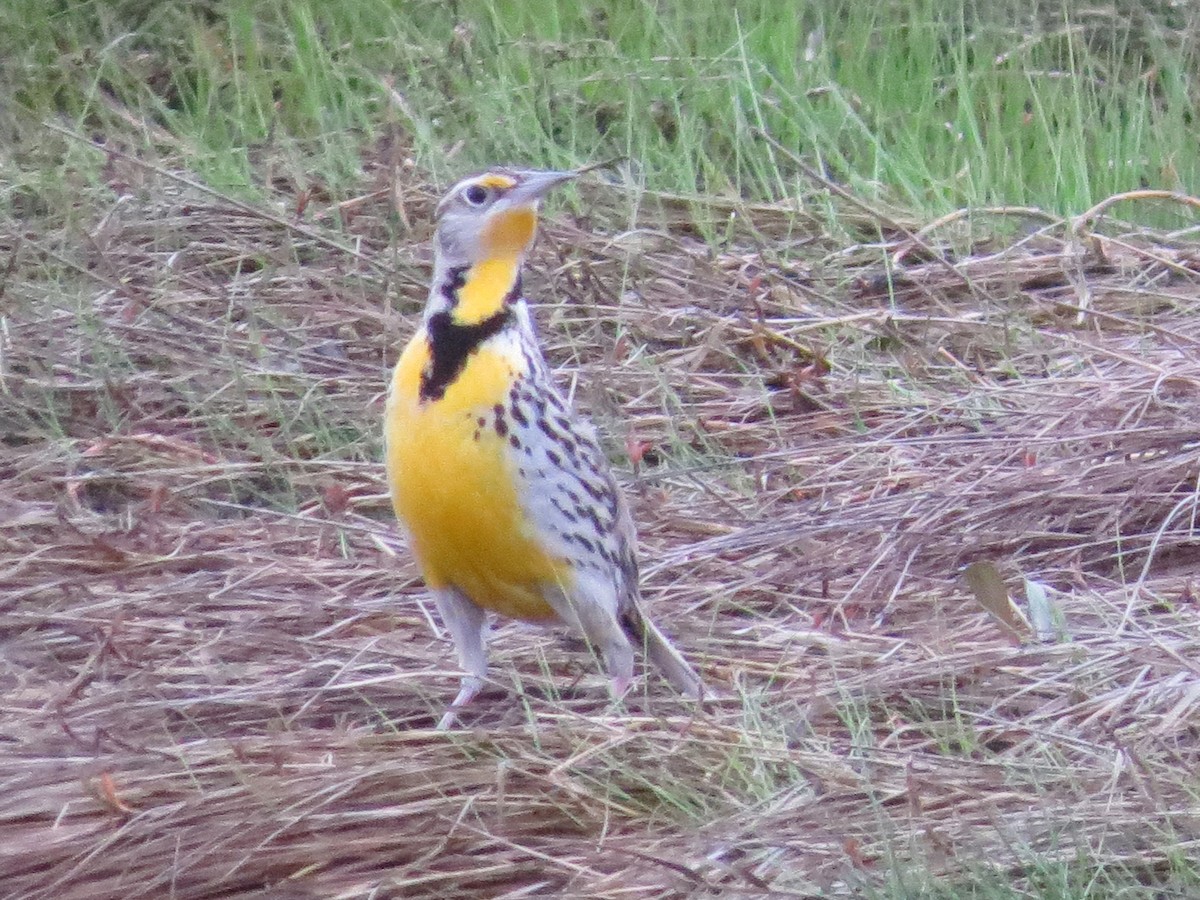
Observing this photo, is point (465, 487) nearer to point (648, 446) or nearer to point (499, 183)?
point (499, 183)

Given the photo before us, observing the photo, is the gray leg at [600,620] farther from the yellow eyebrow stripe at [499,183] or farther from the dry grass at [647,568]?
the yellow eyebrow stripe at [499,183]

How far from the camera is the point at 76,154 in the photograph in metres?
7.55

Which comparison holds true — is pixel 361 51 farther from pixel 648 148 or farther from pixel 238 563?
pixel 238 563

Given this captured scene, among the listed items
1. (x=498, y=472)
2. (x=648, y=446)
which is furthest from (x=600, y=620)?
(x=648, y=446)

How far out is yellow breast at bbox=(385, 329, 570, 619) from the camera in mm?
3953

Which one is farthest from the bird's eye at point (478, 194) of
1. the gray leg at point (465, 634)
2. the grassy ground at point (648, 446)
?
the grassy ground at point (648, 446)

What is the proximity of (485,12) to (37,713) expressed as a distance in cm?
500

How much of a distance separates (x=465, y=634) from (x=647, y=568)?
81 cm

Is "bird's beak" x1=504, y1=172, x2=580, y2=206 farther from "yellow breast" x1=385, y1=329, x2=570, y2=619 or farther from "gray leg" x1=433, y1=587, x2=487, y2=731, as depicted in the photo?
"gray leg" x1=433, y1=587, x2=487, y2=731

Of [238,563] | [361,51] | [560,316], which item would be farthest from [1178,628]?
[361,51]

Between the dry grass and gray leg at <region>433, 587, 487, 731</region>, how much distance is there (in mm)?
78

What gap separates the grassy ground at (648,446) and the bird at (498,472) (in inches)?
7.0

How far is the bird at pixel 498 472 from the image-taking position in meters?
3.98

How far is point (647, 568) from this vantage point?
491 centimetres
